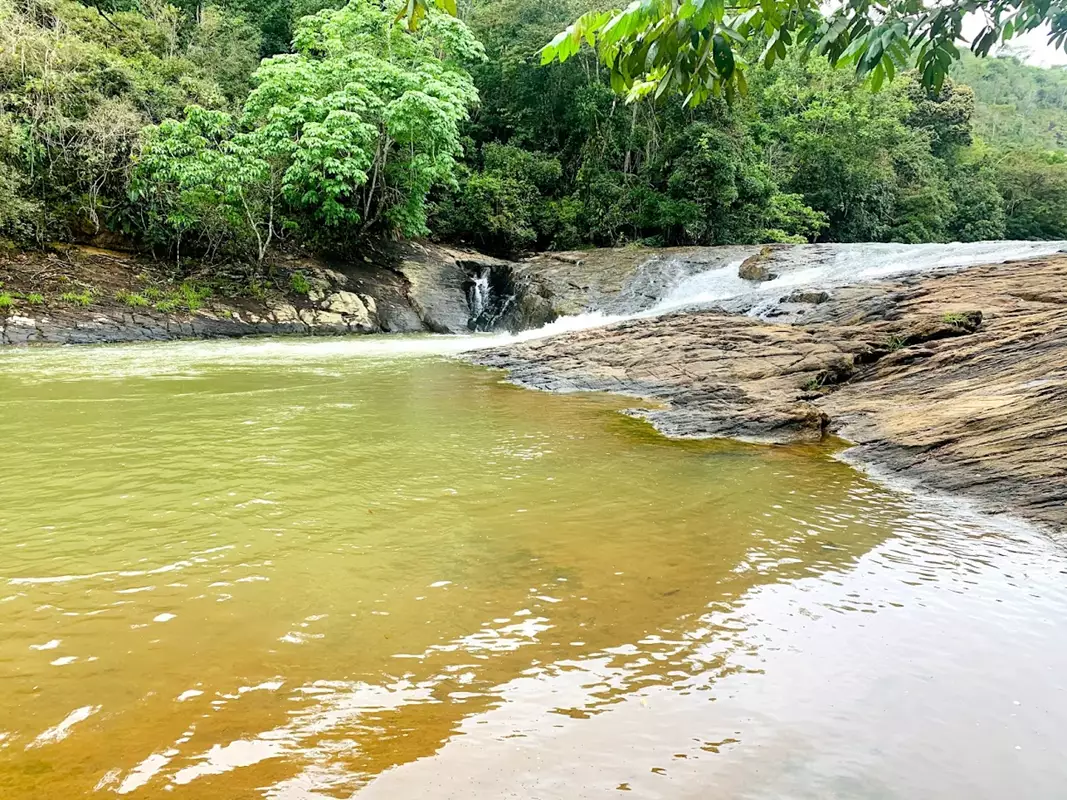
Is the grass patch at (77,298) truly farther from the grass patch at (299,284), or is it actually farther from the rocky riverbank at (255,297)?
the grass patch at (299,284)

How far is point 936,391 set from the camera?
728 cm

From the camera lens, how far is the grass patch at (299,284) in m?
19.7

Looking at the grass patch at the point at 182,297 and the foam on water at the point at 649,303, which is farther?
the grass patch at the point at 182,297

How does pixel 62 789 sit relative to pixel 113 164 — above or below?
below

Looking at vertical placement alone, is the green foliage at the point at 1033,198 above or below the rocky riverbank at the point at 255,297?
above

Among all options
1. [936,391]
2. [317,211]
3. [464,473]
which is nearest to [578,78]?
[317,211]

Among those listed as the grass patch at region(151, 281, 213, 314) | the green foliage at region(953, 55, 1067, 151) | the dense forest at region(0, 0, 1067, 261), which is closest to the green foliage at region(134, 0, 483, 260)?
the dense forest at region(0, 0, 1067, 261)

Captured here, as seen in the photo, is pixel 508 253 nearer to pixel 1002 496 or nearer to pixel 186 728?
pixel 1002 496

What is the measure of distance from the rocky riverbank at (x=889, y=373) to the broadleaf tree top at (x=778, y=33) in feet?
10.5

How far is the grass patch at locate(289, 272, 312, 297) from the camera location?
19672 millimetres

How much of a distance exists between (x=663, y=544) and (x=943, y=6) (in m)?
2.68

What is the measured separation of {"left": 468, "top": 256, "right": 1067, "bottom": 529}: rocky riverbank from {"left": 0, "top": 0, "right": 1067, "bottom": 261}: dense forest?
4674 millimetres

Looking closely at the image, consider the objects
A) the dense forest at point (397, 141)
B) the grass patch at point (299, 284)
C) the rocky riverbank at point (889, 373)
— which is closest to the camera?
the rocky riverbank at point (889, 373)

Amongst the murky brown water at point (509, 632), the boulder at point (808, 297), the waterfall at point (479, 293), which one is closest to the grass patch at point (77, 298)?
the waterfall at point (479, 293)
